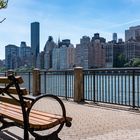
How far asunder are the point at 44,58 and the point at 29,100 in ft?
153

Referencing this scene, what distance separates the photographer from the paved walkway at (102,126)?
22.4 feet

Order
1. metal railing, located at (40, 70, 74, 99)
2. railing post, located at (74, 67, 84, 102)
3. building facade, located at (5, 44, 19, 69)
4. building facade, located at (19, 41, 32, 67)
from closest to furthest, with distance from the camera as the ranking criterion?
railing post, located at (74, 67, 84, 102)
metal railing, located at (40, 70, 74, 99)
building facade, located at (5, 44, 19, 69)
building facade, located at (19, 41, 32, 67)

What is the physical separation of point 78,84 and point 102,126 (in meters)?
5.96

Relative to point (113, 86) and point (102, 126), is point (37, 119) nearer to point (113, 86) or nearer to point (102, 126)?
point (102, 126)

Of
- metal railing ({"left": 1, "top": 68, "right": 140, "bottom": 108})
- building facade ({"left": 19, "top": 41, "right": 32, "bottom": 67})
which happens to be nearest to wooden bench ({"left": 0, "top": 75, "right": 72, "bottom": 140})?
metal railing ({"left": 1, "top": 68, "right": 140, "bottom": 108})

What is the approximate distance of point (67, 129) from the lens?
7.62m

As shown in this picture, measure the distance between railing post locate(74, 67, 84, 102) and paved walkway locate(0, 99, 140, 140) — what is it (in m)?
2.85

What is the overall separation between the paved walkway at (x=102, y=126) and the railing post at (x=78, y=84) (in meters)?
2.85

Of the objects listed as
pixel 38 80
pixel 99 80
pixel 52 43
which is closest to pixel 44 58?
pixel 52 43

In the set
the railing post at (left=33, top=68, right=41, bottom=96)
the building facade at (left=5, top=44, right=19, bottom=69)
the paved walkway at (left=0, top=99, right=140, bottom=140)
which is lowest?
the paved walkway at (left=0, top=99, right=140, bottom=140)

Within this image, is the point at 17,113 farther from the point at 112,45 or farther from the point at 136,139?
the point at 112,45

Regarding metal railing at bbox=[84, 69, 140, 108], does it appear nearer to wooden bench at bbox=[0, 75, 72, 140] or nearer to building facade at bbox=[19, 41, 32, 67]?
wooden bench at bbox=[0, 75, 72, 140]

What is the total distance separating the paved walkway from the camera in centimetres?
684

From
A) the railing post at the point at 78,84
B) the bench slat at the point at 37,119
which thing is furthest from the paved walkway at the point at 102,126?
the railing post at the point at 78,84
